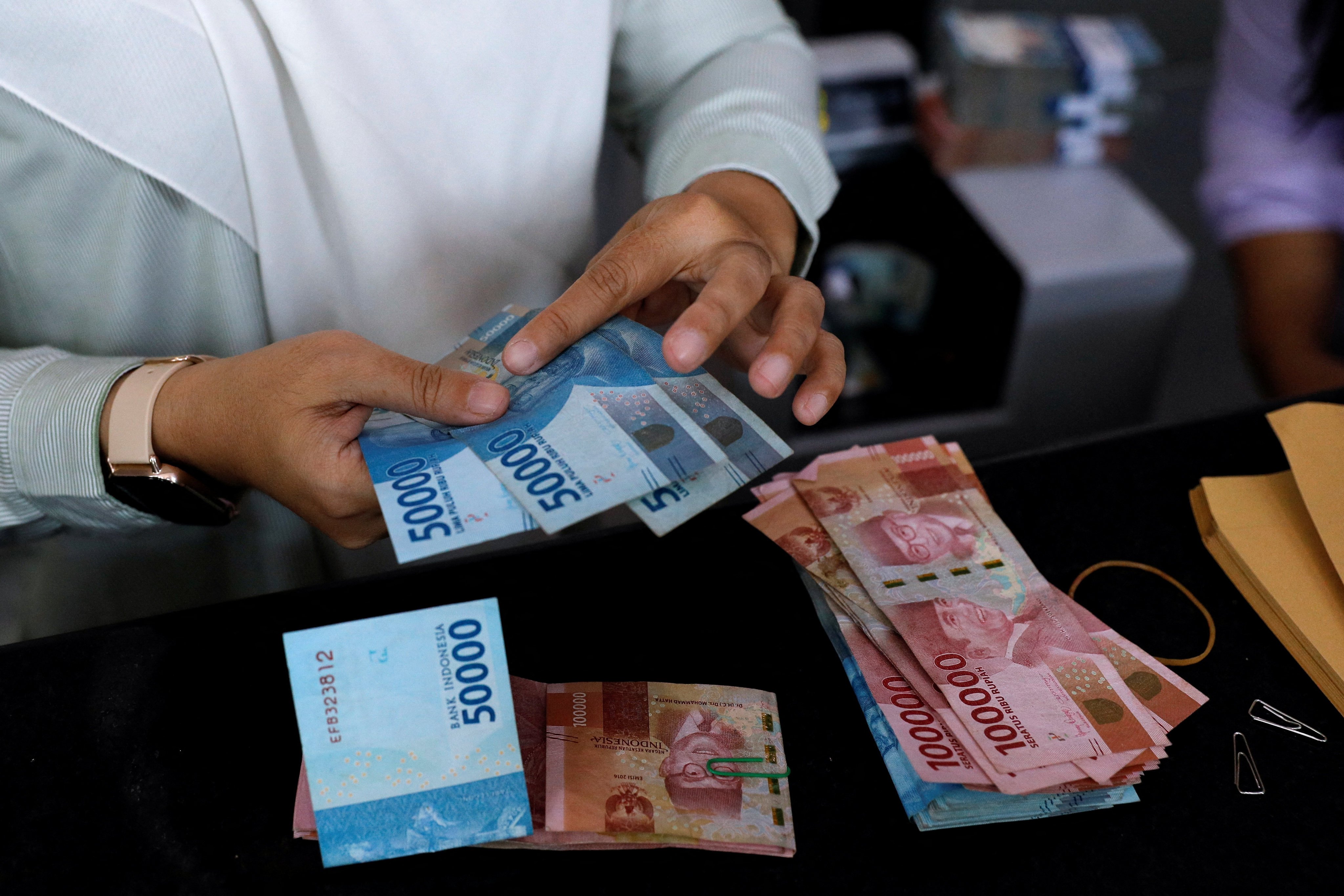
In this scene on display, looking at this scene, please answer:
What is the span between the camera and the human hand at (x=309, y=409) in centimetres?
62

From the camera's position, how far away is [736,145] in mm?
889

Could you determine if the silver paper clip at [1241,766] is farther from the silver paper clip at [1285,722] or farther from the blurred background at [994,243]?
the blurred background at [994,243]

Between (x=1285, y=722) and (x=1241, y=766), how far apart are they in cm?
5

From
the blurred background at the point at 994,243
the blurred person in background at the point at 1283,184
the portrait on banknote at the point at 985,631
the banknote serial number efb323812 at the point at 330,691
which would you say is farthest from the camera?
the blurred background at the point at 994,243

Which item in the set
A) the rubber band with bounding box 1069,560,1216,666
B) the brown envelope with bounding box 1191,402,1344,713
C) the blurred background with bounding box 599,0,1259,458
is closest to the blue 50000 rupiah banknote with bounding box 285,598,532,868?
the rubber band with bounding box 1069,560,1216,666

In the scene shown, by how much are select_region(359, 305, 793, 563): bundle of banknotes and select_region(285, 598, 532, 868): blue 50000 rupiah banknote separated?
5cm

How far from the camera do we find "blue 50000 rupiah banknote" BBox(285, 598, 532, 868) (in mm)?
515

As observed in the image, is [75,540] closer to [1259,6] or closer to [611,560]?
[611,560]

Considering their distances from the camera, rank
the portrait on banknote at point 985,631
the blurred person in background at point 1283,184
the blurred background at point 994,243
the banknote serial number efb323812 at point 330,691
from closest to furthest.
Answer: the banknote serial number efb323812 at point 330,691
the portrait on banknote at point 985,631
the blurred person in background at point 1283,184
the blurred background at point 994,243

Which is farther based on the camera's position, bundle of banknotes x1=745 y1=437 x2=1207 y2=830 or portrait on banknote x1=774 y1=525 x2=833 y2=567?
portrait on banknote x1=774 y1=525 x2=833 y2=567

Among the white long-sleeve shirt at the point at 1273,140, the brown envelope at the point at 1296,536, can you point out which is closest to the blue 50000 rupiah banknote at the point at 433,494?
the brown envelope at the point at 1296,536

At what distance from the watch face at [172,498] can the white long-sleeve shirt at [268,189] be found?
1 centimetres

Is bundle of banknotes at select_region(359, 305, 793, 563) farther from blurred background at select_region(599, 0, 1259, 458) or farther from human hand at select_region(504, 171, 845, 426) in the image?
blurred background at select_region(599, 0, 1259, 458)

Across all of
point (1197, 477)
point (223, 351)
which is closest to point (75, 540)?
point (223, 351)
